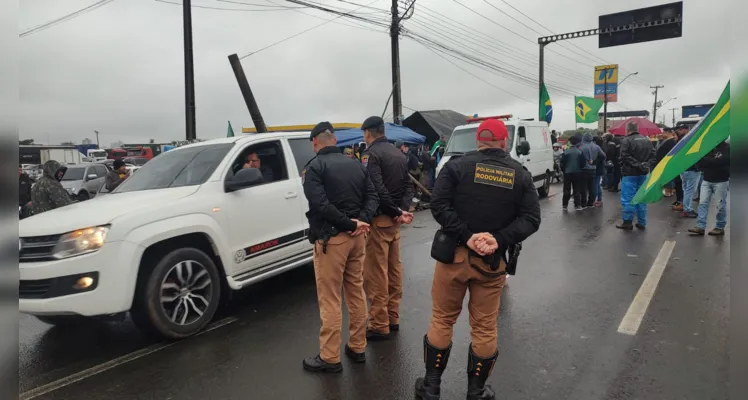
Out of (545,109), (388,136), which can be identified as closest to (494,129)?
(388,136)

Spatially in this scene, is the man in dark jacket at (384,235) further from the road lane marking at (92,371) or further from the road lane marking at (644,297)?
the road lane marking at (644,297)

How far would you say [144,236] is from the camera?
12.6 feet

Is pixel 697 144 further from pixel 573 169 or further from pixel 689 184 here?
pixel 573 169

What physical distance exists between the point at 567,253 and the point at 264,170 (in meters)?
4.81

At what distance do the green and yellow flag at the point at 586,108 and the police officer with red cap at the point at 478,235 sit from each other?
62.9 feet

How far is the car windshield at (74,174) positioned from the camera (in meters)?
18.7

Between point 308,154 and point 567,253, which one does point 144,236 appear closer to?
point 308,154

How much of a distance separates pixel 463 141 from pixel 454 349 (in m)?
9.03

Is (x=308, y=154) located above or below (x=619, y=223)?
above

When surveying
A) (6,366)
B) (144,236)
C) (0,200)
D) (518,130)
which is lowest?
(144,236)

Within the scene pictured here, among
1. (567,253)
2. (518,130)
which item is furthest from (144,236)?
(518,130)

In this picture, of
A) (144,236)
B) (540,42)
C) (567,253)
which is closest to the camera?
(144,236)

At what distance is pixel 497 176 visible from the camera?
9.59 feet

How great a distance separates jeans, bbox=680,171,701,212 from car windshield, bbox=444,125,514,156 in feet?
12.9
